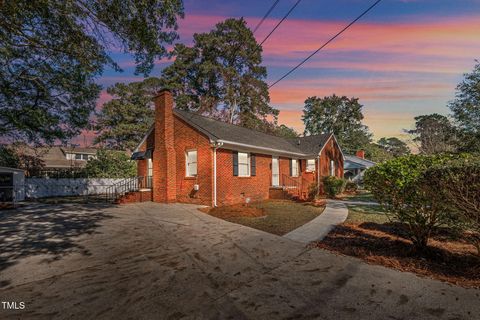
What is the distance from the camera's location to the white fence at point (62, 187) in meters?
20.1

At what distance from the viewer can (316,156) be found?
21.7 metres

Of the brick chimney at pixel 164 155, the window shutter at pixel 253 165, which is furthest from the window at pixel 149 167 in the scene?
the window shutter at pixel 253 165

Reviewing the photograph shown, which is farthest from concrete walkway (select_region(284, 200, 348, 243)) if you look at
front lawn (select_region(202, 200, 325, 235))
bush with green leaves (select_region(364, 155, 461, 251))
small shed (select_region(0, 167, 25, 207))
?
small shed (select_region(0, 167, 25, 207))

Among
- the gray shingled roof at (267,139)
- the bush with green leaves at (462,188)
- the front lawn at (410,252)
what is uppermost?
the gray shingled roof at (267,139)

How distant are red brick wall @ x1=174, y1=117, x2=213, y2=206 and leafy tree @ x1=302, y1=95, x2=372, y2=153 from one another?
48.2m

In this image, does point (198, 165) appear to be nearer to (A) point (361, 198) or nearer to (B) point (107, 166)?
(A) point (361, 198)

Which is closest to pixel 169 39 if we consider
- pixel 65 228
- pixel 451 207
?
pixel 65 228

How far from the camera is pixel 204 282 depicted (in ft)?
13.5

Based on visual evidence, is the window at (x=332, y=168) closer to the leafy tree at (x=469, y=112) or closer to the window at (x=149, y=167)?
the leafy tree at (x=469, y=112)

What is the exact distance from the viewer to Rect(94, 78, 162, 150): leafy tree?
38406 mm

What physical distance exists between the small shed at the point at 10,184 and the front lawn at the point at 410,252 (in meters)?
18.2

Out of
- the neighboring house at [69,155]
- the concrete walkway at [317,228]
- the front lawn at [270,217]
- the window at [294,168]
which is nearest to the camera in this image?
the concrete walkway at [317,228]

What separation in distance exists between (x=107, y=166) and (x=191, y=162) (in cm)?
1602

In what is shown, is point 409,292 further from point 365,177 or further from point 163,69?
point 163,69
